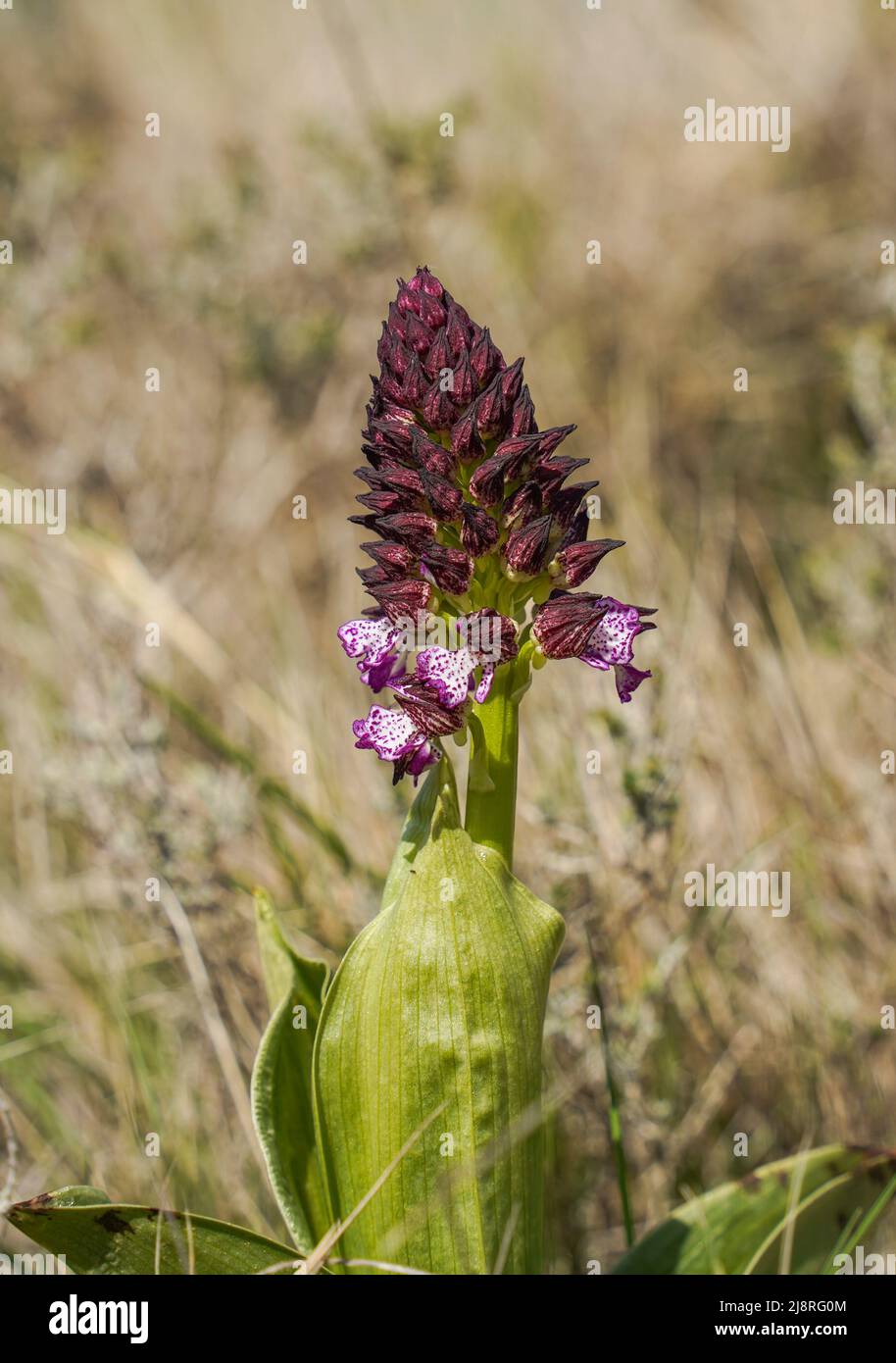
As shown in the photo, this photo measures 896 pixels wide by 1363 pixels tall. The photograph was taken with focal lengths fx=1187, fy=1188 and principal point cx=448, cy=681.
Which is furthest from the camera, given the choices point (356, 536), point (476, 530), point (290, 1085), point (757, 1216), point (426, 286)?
point (356, 536)

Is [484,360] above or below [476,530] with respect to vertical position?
above

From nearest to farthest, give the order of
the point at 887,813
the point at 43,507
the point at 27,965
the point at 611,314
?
the point at 887,813, the point at 27,965, the point at 43,507, the point at 611,314

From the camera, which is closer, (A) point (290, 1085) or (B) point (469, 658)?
(B) point (469, 658)

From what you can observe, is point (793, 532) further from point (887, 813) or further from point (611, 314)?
point (887, 813)

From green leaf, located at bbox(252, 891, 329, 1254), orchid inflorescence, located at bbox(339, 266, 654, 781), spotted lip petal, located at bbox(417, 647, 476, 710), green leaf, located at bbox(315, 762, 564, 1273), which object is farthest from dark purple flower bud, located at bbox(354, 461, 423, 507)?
green leaf, located at bbox(252, 891, 329, 1254)

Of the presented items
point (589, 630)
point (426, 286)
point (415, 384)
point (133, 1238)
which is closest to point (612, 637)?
point (589, 630)

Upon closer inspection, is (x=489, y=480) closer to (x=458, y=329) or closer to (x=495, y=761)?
(x=458, y=329)

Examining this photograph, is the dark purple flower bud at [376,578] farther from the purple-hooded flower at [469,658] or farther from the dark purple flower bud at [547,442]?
the dark purple flower bud at [547,442]

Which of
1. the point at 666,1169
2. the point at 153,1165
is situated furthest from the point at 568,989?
the point at 153,1165
